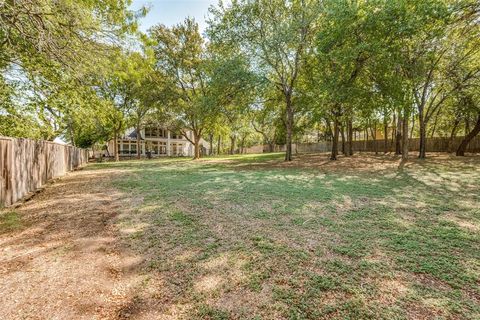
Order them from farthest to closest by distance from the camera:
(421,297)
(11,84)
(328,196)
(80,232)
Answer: (11,84) → (328,196) → (80,232) → (421,297)

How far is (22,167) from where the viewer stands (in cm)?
608

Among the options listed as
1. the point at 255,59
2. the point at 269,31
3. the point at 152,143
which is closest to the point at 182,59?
the point at 255,59

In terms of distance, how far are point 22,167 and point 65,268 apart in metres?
4.95

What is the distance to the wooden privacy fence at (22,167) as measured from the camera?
5102mm

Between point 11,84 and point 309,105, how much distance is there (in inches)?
487

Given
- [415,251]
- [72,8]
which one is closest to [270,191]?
[415,251]

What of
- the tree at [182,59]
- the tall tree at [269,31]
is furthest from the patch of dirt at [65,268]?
the tree at [182,59]

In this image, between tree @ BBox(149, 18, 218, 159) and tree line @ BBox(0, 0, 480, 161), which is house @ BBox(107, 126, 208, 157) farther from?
tree line @ BBox(0, 0, 480, 161)

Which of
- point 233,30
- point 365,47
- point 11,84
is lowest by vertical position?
point 11,84

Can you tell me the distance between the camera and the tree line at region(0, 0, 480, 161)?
16.7ft

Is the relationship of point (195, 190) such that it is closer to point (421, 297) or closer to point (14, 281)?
point (14, 281)

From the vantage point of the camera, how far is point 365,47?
9.81 metres

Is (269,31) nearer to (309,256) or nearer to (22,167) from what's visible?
(22,167)

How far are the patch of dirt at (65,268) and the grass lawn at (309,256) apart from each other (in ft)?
0.76
